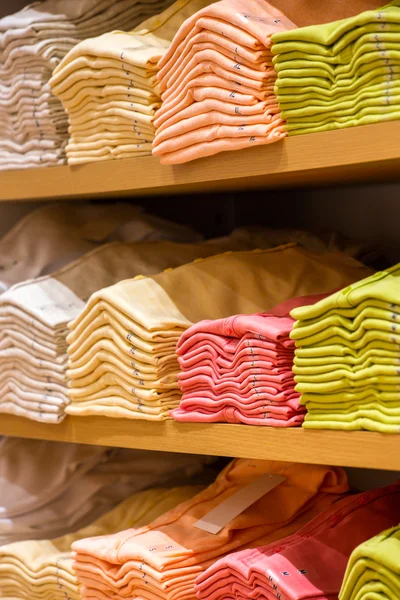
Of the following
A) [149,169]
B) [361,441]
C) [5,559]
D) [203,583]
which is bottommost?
[5,559]

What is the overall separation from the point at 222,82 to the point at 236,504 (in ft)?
2.52

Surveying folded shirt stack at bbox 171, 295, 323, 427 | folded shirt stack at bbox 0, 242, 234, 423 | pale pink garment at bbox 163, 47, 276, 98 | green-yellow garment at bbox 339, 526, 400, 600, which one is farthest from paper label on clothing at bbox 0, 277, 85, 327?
green-yellow garment at bbox 339, 526, 400, 600

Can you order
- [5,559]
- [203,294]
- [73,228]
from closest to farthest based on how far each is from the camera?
[203,294], [5,559], [73,228]

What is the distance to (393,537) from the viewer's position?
134 centimetres

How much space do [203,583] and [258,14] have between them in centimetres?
96

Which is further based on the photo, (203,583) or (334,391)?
(203,583)

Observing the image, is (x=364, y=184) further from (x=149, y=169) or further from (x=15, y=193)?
(x=15, y=193)

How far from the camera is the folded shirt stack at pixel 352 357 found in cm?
134

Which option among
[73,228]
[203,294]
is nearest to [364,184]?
[203,294]

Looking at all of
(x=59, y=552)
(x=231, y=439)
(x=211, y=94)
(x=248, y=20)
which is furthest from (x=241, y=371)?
(x=59, y=552)

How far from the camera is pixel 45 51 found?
1.96 meters

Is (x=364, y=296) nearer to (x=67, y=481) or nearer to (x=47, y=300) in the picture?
(x=47, y=300)

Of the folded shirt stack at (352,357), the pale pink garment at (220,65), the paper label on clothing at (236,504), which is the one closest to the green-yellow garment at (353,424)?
the folded shirt stack at (352,357)

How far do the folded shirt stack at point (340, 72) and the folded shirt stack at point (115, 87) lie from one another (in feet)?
1.10
